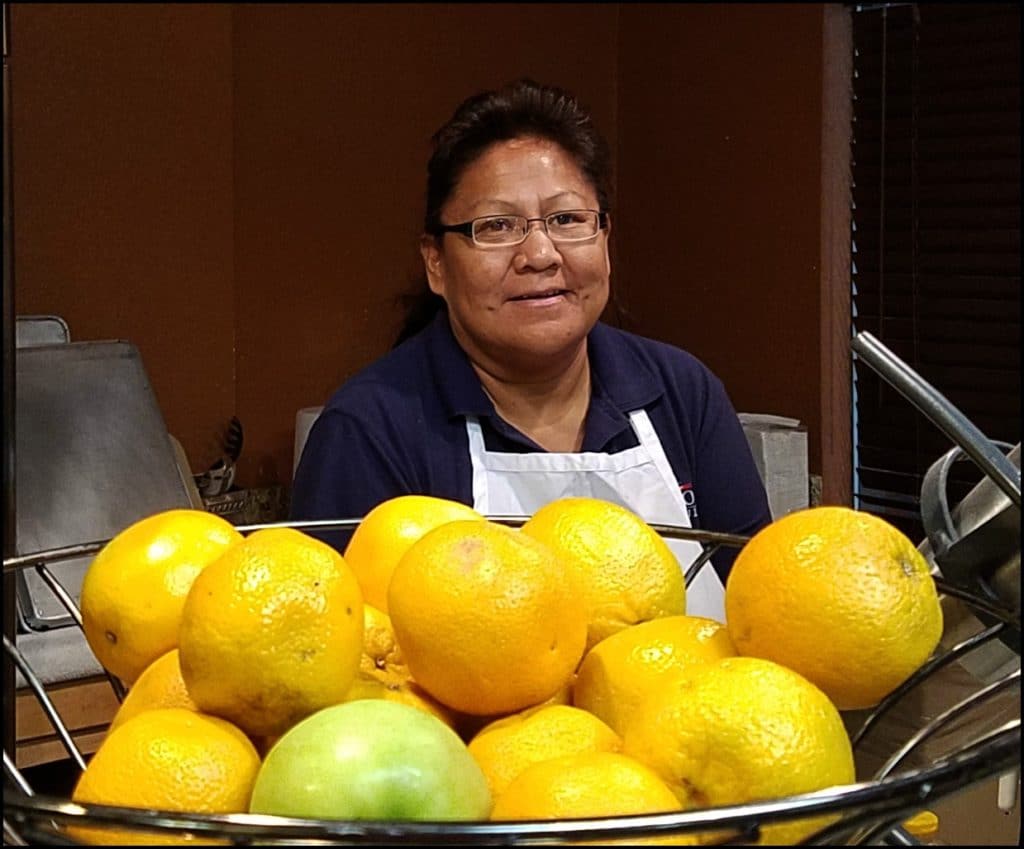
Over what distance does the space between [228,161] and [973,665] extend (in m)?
2.19

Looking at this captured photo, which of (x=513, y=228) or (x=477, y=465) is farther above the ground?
(x=513, y=228)

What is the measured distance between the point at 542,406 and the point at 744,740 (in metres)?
1.06

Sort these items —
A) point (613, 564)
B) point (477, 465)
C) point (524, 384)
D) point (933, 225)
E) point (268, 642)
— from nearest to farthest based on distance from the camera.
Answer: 1. point (268, 642)
2. point (613, 564)
3. point (477, 465)
4. point (524, 384)
5. point (933, 225)

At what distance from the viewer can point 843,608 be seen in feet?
1.39

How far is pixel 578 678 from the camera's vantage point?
1.56ft

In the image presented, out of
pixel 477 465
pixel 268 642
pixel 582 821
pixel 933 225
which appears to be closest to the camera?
→ pixel 582 821

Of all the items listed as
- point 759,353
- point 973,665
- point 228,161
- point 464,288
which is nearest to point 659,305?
point 759,353

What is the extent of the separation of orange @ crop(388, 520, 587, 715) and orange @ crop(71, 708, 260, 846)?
0.07 m

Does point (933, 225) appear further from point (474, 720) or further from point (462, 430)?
point (474, 720)

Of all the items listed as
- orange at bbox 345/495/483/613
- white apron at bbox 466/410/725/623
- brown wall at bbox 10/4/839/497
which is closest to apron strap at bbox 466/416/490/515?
white apron at bbox 466/410/725/623

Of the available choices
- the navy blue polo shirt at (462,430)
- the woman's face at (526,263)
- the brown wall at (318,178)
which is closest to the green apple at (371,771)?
the navy blue polo shirt at (462,430)

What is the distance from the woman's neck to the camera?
4.64 ft

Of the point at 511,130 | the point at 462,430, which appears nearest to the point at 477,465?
the point at 462,430

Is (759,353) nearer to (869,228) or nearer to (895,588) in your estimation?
(869,228)
